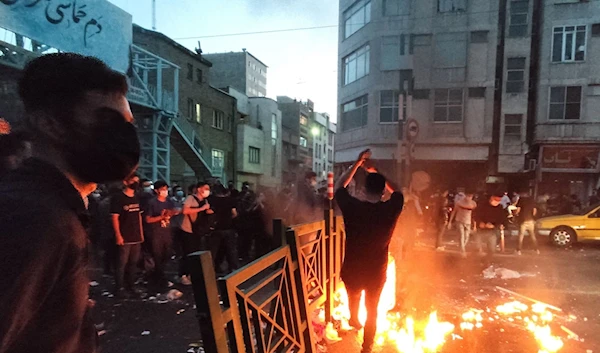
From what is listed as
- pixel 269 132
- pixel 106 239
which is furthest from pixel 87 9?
pixel 269 132

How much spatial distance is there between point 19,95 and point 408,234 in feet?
29.7

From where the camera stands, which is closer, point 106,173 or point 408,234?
point 106,173

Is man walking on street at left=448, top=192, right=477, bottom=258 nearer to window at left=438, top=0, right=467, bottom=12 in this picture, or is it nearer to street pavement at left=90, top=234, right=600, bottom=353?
street pavement at left=90, top=234, right=600, bottom=353

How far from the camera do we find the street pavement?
456 cm

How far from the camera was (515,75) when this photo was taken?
2412cm

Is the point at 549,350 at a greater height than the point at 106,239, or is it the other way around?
the point at 106,239

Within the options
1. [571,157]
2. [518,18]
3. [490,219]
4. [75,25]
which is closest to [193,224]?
[490,219]

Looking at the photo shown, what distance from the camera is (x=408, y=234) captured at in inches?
365

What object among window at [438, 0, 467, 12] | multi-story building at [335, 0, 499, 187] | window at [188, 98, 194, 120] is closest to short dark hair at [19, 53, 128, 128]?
multi-story building at [335, 0, 499, 187]

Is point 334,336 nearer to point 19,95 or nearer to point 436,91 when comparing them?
point 19,95

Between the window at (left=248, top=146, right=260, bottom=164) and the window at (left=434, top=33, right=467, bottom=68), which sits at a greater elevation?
the window at (left=434, top=33, right=467, bottom=68)

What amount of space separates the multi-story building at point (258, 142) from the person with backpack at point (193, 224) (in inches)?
1062

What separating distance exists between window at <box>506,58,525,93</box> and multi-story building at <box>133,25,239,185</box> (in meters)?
20.6

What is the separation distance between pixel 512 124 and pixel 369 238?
24312mm
